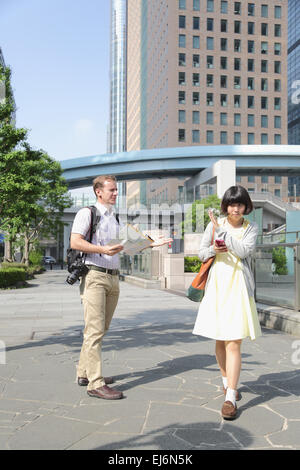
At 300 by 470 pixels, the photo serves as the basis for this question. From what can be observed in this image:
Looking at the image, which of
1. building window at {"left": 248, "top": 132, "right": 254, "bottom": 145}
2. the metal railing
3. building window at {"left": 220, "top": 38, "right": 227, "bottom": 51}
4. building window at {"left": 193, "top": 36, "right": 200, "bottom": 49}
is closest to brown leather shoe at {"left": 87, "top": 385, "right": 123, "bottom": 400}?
the metal railing

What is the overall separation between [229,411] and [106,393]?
108 centimetres

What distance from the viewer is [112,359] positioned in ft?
18.7

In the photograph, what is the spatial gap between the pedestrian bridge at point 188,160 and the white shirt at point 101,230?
164 feet

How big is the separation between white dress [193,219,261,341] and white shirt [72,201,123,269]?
886mm

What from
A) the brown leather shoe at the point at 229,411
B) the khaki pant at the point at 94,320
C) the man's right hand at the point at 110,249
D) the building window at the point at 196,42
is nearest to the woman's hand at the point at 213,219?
the man's right hand at the point at 110,249

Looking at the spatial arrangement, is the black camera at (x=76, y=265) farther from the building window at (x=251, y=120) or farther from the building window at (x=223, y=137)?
the building window at (x=251, y=120)

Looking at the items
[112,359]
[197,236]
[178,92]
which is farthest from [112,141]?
[112,359]

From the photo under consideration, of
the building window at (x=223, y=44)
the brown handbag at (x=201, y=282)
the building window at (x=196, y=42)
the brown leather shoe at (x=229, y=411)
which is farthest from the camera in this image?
the building window at (x=223, y=44)

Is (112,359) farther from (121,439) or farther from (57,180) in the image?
(57,180)

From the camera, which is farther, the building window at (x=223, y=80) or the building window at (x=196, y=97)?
the building window at (x=223, y=80)

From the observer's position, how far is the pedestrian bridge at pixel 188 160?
53000 mm

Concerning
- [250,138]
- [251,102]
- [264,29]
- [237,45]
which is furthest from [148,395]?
[264,29]

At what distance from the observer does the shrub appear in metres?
18.3
